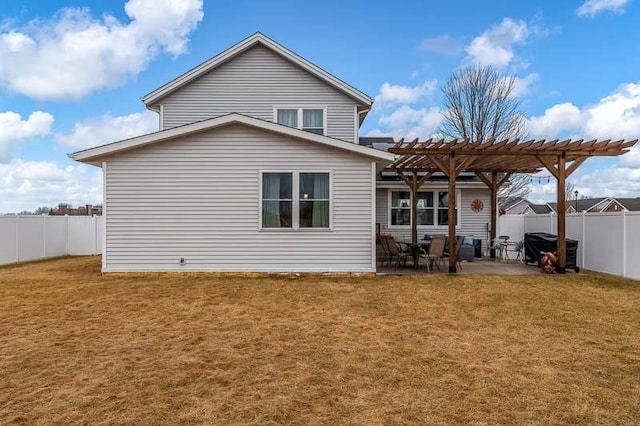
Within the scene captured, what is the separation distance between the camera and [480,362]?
4383mm

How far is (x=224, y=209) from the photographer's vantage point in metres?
9.85

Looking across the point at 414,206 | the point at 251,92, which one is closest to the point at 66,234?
the point at 251,92

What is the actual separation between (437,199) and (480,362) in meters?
11.2

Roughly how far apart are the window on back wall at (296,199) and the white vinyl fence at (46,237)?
380 inches

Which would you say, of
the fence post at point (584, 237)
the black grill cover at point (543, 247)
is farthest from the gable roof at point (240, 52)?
the fence post at point (584, 237)

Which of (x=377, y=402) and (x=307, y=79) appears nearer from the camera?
(x=377, y=402)

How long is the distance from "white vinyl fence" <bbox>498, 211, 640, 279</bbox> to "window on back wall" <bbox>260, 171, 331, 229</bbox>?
7.76 metres

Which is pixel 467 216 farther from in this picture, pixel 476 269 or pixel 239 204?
pixel 239 204

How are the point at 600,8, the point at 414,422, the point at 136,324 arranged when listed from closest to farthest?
the point at 414,422 < the point at 136,324 < the point at 600,8

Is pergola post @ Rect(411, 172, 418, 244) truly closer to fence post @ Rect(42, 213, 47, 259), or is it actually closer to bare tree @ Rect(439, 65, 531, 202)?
bare tree @ Rect(439, 65, 531, 202)

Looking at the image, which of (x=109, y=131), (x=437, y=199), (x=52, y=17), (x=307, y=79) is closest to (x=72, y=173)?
(x=109, y=131)

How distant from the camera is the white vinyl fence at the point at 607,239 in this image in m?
9.87

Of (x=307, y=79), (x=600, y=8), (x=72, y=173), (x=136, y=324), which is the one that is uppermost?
(x=600, y=8)

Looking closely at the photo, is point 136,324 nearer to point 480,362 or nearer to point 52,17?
point 480,362
